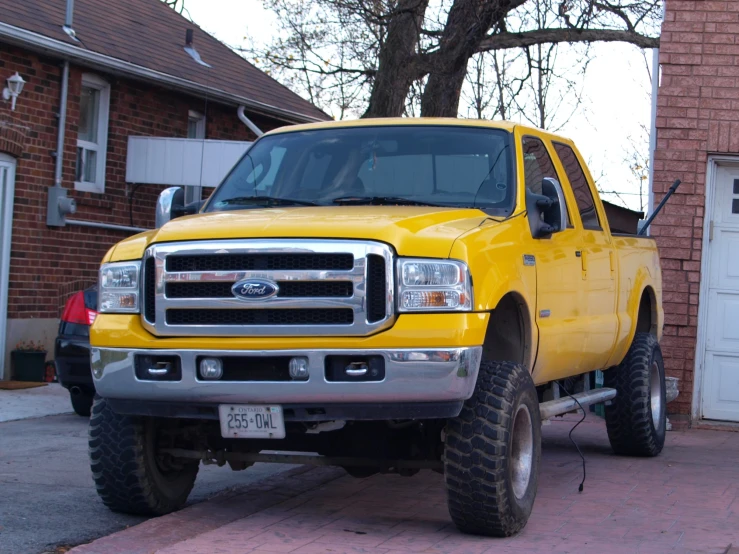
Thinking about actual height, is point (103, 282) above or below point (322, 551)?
above

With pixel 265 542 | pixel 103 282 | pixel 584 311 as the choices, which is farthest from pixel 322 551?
pixel 584 311

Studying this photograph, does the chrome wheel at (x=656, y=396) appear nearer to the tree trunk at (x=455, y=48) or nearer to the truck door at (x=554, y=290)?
the truck door at (x=554, y=290)

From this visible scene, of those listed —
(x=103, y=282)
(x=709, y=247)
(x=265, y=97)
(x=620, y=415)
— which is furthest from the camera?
(x=265, y=97)

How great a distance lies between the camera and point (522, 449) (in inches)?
237

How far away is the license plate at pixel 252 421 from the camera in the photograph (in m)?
5.50

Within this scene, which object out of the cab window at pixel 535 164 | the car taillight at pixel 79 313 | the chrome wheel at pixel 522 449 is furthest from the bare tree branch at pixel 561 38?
the chrome wheel at pixel 522 449

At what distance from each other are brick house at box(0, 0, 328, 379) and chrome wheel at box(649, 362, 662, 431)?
7806 mm

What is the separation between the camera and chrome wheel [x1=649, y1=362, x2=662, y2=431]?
904 cm

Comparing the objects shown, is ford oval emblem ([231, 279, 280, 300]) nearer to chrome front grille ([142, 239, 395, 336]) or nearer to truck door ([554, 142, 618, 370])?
chrome front grille ([142, 239, 395, 336])

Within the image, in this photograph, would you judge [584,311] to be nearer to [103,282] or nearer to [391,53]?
[103,282]

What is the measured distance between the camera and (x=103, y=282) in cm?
596

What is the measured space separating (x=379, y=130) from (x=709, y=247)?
4848mm

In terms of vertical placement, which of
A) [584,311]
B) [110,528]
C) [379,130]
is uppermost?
[379,130]

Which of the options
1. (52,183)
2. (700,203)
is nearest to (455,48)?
(52,183)
